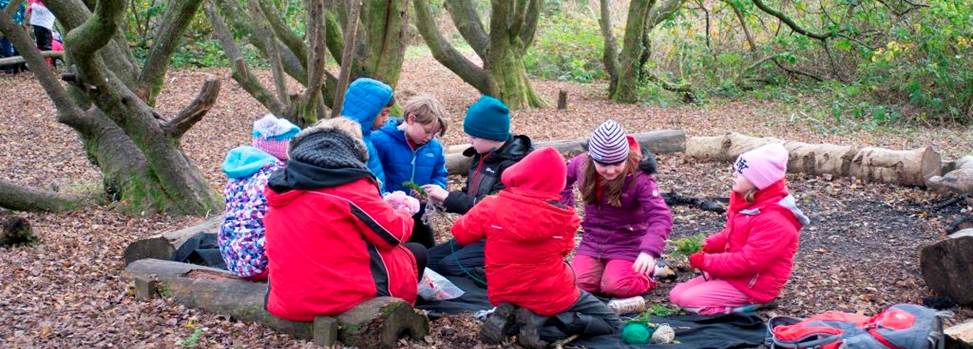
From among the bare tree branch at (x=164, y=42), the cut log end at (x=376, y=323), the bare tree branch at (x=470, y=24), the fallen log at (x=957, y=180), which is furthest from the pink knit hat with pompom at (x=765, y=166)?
the bare tree branch at (x=470, y=24)

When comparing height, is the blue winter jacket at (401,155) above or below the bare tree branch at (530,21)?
below

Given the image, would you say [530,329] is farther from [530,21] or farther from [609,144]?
[530,21]

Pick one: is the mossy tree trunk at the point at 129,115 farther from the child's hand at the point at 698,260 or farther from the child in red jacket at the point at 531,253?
the child's hand at the point at 698,260

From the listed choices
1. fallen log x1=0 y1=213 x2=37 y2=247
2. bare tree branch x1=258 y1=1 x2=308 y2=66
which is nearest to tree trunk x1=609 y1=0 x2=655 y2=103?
bare tree branch x1=258 y1=1 x2=308 y2=66

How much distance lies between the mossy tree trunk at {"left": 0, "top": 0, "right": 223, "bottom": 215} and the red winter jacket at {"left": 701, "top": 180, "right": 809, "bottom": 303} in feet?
10.5

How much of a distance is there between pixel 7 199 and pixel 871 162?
21.8 ft

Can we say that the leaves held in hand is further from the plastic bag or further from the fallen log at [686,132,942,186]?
the fallen log at [686,132,942,186]

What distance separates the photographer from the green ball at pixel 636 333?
14.1ft

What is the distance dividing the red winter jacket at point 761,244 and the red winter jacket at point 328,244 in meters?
1.71

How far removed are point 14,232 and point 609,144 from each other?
368cm

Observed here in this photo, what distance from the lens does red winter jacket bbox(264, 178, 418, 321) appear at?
388cm

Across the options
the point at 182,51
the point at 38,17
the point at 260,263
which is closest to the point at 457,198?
the point at 260,263

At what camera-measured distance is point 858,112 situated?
38.2 feet

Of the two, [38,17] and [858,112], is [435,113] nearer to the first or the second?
[858,112]
